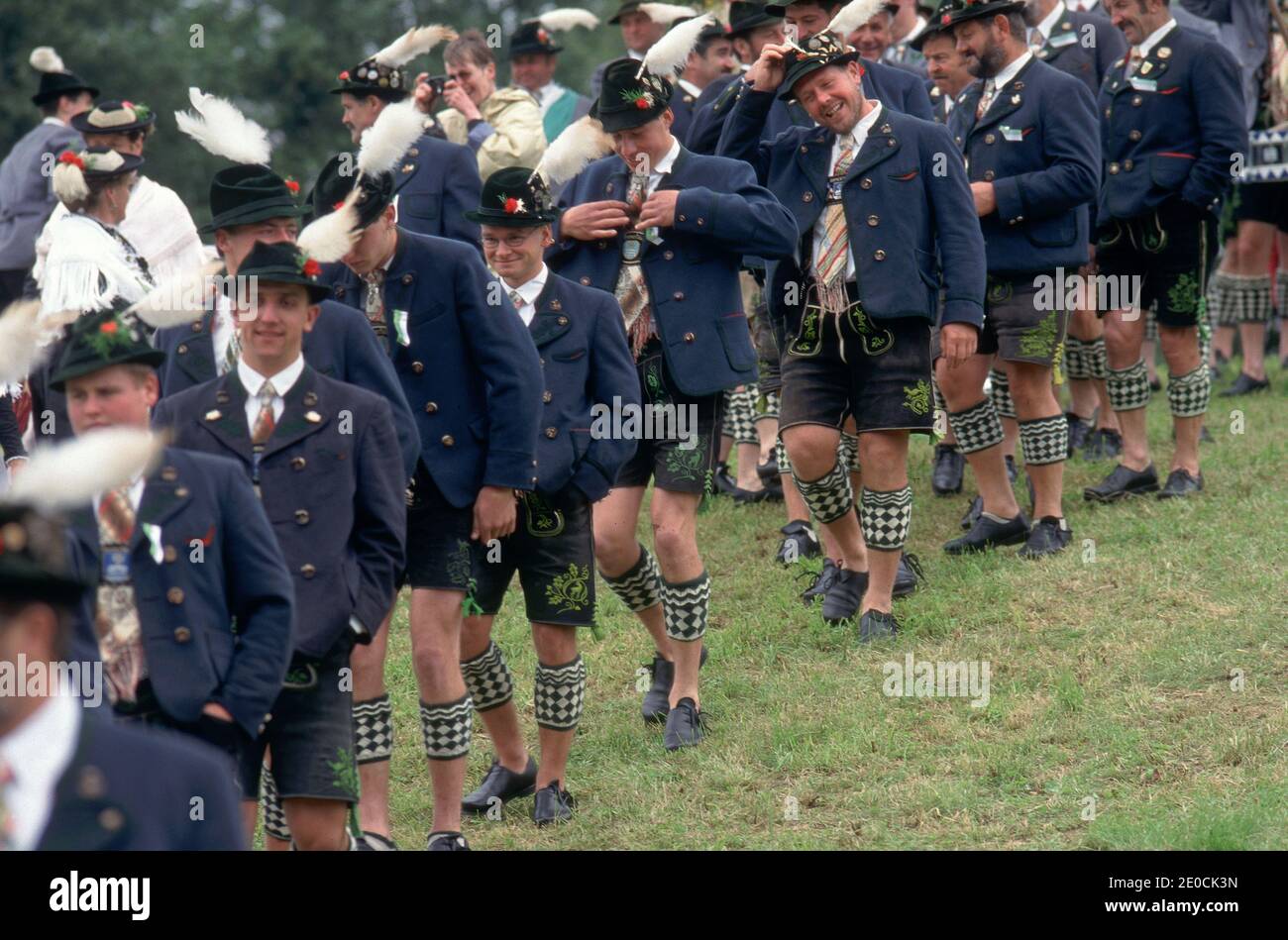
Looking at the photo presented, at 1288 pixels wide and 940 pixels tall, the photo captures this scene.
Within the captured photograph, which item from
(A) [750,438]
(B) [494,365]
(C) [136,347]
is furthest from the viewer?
Answer: (A) [750,438]

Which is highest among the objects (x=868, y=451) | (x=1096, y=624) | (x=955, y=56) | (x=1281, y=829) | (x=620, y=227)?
(x=955, y=56)

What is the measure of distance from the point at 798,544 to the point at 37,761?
659cm

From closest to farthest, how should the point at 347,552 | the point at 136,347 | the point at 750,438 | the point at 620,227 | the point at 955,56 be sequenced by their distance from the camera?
the point at 136,347, the point at 347,552, the point at 620,227, the point at 955,56, the point at 750,438

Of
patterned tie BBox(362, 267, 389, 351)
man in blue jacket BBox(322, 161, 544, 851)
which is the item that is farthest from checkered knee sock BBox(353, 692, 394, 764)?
patterned tie BBox(362, 267, 389, 351)

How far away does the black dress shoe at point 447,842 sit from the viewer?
20.8 feet

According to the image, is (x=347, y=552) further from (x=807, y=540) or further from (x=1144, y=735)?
(x=807, y=540)

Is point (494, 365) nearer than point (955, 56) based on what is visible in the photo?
Yes

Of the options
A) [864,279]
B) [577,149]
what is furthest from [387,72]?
[864,279]

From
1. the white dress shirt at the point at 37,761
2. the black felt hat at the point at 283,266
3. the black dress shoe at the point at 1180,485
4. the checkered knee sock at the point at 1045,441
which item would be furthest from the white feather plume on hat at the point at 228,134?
the black dress shoe at the point at 1180,485

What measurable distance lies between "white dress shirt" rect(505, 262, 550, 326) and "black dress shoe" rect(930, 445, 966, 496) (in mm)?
4021

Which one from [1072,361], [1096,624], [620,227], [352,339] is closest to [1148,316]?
[1072,361]

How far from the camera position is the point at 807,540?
31.5 feet

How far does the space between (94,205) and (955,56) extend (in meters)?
4.14

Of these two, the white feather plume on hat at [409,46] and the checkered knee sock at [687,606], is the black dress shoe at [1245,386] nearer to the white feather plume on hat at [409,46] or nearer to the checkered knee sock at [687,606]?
the white feather plume on hat at [409,46]
